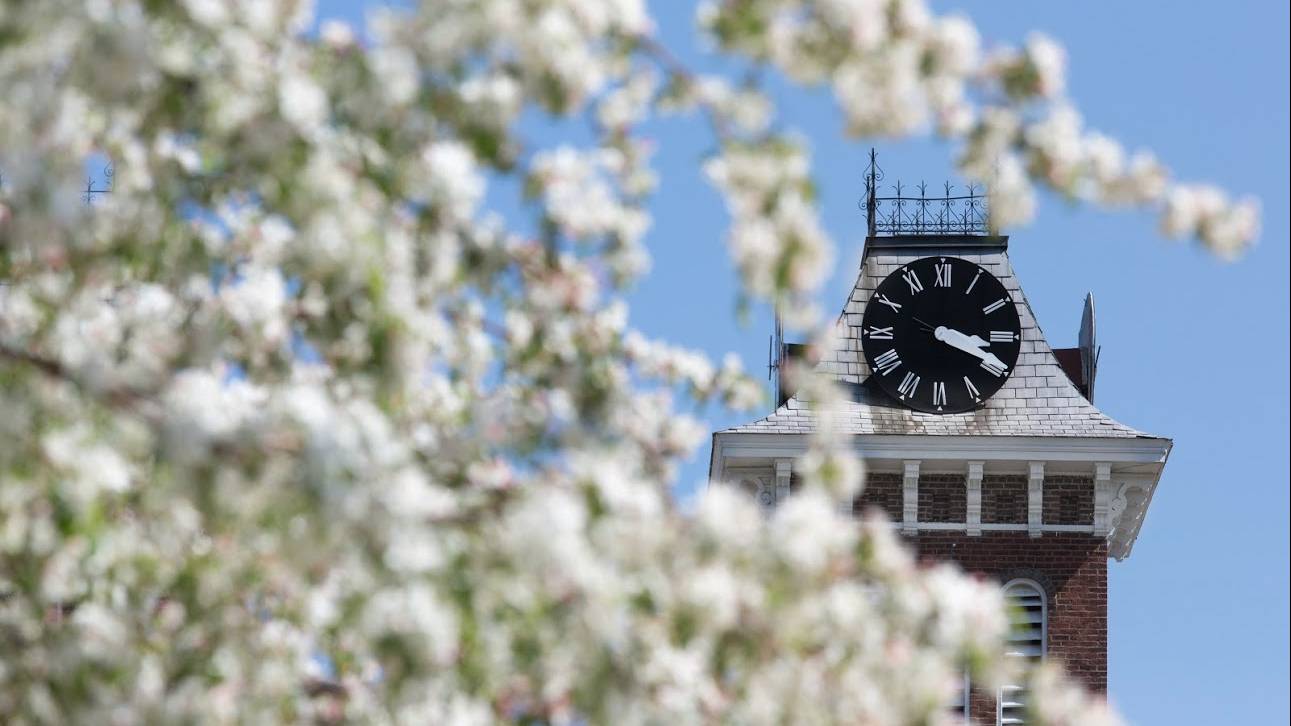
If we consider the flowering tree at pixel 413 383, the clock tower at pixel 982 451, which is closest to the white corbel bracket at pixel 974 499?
the clock tower at pixel 982 451

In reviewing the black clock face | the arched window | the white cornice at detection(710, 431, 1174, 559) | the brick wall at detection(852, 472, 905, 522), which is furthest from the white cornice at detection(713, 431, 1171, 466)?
the arched window

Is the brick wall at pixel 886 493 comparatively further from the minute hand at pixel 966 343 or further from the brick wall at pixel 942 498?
the minute hand at pixel 966 343

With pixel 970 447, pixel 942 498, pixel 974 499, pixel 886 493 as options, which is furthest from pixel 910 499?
pixel 970 447

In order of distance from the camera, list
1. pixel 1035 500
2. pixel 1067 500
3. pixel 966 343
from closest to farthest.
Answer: pixel 1035 500, pixel 1067 500, pixel 966 343

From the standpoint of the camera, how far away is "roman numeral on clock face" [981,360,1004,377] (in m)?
29.8

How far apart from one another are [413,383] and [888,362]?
75.9 ft

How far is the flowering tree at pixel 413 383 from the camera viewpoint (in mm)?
6223

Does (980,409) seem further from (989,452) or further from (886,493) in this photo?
(886,493)

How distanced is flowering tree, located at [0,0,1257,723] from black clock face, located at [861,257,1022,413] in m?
21.2

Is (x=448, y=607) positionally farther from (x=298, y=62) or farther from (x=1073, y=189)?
(x=1073, y=189)

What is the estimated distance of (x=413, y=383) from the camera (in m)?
7.00

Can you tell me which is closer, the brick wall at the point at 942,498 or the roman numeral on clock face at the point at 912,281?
the brick wall at the point at 942,498

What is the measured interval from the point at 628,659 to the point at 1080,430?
2354cm

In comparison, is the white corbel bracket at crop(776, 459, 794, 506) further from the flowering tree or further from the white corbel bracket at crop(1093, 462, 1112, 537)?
the flowering tree
